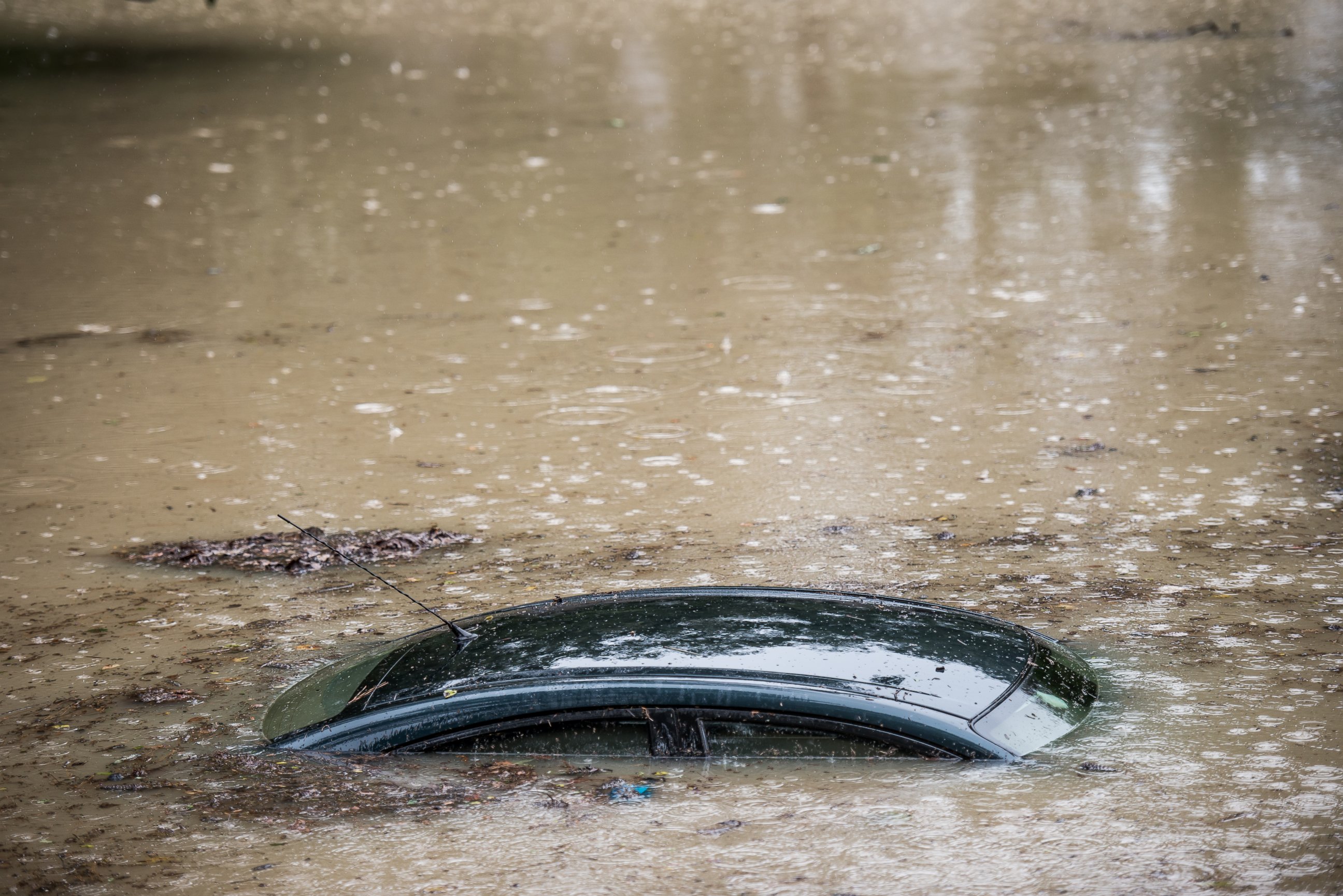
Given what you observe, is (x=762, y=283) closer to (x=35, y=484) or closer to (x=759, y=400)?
(x=759, y=400)

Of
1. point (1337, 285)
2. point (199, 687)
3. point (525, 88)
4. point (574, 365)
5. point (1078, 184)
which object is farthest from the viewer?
point (525, 88)

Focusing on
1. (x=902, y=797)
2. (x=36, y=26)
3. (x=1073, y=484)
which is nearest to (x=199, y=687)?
(x=902, y=797)

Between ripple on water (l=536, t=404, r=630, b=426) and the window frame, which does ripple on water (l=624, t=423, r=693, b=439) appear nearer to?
ripple on water (l=536, t=404, r=630, b=426)

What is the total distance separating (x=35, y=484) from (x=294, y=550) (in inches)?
101

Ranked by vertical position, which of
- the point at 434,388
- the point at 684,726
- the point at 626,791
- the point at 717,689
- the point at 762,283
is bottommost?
the point at 434,388

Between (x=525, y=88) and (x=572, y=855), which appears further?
(x=525, y=88)

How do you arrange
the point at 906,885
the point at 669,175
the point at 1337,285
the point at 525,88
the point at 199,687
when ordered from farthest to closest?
the point at 525,88
the point at 669,175
the point at 1337,285
the point at 199,687
the point at 906,885

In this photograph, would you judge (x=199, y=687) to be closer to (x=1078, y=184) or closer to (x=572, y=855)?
(x=572, y=855)

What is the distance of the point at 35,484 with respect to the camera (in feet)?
33.2

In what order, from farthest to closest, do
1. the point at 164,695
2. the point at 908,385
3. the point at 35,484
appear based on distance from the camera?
the point at 908,385
the point at 35,484
the point at 164,695

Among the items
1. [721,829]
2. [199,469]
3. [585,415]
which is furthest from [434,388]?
[721,829]

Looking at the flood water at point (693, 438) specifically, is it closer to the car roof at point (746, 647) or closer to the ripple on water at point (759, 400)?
the ripple on water at point (759, 400)

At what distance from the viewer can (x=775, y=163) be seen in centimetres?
1995

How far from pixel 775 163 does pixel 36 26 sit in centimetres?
2553
